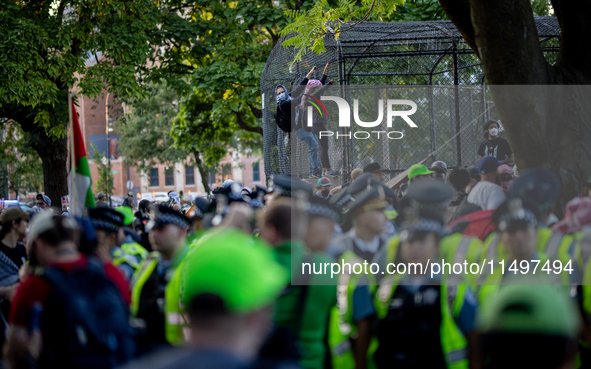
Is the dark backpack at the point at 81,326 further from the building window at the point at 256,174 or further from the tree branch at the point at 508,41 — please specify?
the building window at the point at 256,174

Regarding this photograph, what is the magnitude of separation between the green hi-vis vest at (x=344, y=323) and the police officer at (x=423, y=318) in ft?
0.50

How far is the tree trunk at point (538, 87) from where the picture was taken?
5.51m

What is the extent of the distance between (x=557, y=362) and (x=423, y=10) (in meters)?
15.8

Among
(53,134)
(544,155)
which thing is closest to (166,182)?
(53,134)

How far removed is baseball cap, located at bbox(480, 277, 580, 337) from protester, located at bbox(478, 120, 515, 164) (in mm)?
8034

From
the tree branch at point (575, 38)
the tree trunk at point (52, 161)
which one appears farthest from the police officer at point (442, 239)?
the tree trunk at point (52, 161)

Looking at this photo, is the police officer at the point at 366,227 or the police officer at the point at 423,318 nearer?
the police officer at the point at 423,318

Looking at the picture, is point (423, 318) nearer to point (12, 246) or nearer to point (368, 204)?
point (368, 204)

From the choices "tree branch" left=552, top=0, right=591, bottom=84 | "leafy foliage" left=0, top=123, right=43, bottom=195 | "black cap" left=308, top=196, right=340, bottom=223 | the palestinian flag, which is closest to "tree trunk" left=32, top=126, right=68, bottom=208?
"leafy foliage" left=0, top=123, right=43, bottom=195

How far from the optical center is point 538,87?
5.66 metres

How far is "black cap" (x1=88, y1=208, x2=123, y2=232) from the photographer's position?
490 cm

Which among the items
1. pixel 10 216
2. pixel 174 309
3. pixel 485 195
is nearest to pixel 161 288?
pixel 174 309

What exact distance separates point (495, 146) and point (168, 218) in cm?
644

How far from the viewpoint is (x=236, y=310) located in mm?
1706
